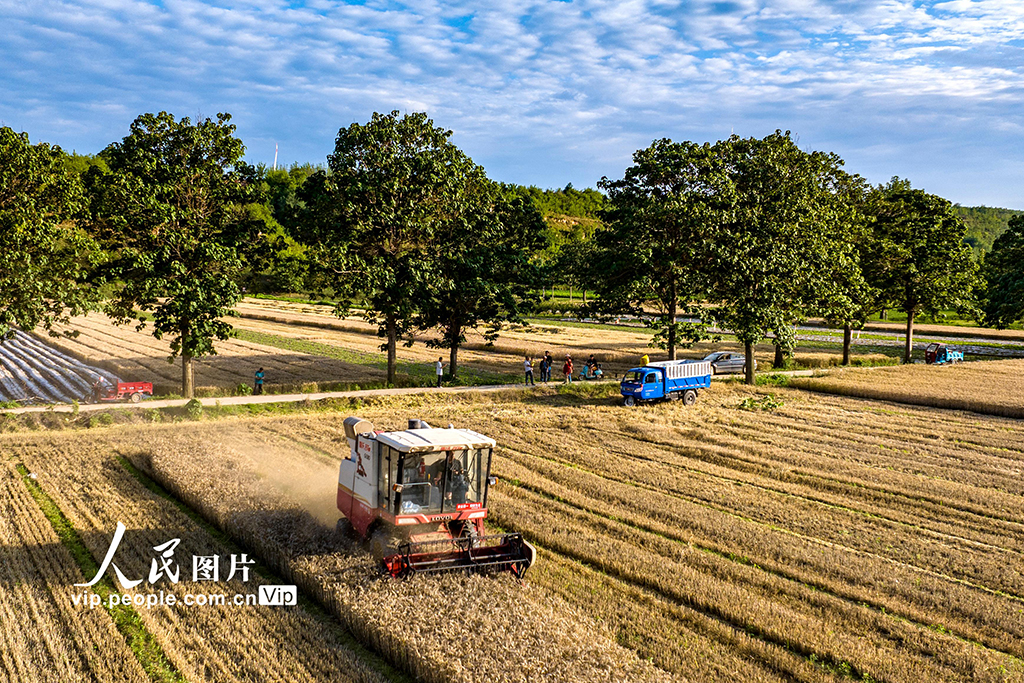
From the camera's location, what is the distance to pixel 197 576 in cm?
1423

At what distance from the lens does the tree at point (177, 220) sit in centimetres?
3066

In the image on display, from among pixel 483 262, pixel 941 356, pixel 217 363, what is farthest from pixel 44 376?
pixel 941 356

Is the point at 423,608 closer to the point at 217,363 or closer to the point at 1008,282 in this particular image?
the point at 217,363

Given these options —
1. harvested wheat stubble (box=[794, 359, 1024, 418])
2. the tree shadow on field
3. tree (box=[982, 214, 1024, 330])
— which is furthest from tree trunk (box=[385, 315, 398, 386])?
tree (box=[982, 214, 1024, 330])

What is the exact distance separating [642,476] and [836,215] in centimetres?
3283

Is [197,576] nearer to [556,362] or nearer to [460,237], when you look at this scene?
[460,237]

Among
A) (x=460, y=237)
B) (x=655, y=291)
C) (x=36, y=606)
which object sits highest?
(x=460, y=237)

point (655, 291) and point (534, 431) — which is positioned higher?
point (655, 291)

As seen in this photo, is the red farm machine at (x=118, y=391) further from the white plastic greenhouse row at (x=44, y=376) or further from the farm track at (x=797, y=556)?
the farm track at (x=797, y=556)

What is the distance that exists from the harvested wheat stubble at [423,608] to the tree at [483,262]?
20780 mm

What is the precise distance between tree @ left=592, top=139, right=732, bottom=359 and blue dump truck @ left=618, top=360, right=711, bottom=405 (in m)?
4.05

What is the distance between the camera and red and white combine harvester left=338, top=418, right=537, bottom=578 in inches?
548

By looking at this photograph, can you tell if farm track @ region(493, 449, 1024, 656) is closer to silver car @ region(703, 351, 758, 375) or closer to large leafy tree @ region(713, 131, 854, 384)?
large leafy tree @ region(713, 131, 854, 384)

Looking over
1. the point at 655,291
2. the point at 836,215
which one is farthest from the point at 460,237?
the point at 836,215
